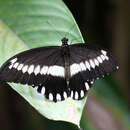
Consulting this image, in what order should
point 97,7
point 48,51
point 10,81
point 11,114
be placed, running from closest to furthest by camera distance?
1. point 10,81
2. point 48,51
3. point 11,114
4. point 97,7

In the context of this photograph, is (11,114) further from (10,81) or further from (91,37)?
(10,81)

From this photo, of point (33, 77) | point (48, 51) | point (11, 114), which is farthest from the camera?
point (11, 114)

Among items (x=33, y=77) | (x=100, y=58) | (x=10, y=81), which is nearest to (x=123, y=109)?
(x=100, y=58)

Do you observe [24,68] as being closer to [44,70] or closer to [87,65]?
[44,70]

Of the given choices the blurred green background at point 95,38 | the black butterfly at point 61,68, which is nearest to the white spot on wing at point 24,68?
the black butterfly at point 61,68

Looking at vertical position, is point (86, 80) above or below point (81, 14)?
above

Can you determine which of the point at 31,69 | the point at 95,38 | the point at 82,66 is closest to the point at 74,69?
the point at 82,66

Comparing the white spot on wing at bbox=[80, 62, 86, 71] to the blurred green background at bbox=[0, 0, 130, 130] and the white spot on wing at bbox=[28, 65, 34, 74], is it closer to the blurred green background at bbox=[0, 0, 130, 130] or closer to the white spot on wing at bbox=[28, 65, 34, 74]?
the white spot on wing at bbox=[28, 65, 34, 74]

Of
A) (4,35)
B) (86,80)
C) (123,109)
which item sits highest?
(4,35)

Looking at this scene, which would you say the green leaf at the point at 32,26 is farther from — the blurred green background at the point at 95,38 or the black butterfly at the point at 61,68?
the blurred green background at the point at 95,38
